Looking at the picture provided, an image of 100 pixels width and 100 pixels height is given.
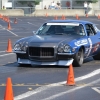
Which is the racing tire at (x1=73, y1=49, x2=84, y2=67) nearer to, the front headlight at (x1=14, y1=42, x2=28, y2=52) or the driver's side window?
the driver's side window

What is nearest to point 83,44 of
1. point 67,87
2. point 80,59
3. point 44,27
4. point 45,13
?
point 80,59

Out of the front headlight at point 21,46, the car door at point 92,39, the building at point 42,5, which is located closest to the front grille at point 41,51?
the front headlight at point 21,46

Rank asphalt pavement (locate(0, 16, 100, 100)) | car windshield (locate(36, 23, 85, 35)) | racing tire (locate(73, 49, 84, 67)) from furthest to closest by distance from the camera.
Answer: car windshield (locate(36, 23, 85, 35))
racing tire (locate(73, 49, 84, 67))
asphalt pavement (locate(0, 16, 100, 100))

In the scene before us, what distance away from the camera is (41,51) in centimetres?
1371

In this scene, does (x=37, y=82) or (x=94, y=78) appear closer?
(x=37, y=82)

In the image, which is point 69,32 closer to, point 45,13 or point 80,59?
point 80,59

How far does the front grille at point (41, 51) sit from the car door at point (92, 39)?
5.69ft

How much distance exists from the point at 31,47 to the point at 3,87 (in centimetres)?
350

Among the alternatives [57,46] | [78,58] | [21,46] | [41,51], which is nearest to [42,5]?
[78,58]

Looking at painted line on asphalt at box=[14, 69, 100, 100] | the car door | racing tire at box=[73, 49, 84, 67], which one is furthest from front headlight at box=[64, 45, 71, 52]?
the car door

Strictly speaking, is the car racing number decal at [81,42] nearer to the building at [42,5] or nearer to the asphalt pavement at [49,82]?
the asphalt pavement at [49,82]

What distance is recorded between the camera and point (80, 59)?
14.3m

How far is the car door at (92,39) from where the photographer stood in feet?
49.3

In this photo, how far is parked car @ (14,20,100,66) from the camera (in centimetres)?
→ 1365
